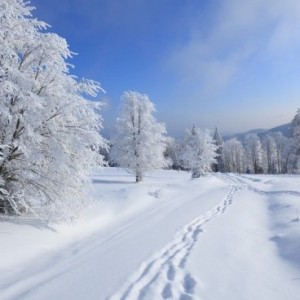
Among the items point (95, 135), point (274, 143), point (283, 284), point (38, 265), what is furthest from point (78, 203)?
point (274, 143)

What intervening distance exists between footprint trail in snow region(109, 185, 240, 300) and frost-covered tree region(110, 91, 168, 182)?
2363 centimetres

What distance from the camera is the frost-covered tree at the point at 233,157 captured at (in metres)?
116

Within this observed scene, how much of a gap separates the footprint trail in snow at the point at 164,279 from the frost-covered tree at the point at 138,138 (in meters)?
23.6

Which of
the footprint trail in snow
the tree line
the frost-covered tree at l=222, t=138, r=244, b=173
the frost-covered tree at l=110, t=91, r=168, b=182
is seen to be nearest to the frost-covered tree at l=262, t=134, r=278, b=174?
the frost-covered tree at l=222, t=138, r=244, b=173

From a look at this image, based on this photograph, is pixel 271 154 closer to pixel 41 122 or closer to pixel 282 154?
pixel 282 154

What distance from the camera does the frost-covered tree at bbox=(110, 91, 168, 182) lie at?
34.0 meters

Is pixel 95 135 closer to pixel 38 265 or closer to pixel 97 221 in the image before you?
pixel 97 221

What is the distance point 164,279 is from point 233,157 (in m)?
118

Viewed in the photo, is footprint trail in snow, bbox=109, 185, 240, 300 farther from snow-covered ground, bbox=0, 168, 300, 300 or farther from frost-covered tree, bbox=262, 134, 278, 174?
frost-covered tree, bbox=262, 134, 278, 174

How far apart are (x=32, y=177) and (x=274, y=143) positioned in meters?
100

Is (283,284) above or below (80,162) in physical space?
below

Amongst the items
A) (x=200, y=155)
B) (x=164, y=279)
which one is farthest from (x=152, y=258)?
(x=200, y=155)

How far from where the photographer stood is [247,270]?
7715mm

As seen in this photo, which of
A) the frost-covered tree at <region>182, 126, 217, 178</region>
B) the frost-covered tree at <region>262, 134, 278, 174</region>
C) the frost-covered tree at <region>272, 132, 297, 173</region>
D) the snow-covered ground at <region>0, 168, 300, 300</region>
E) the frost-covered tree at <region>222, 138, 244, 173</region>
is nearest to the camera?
the snow-covered ground at <region>0, 168, 300, 300</region>
